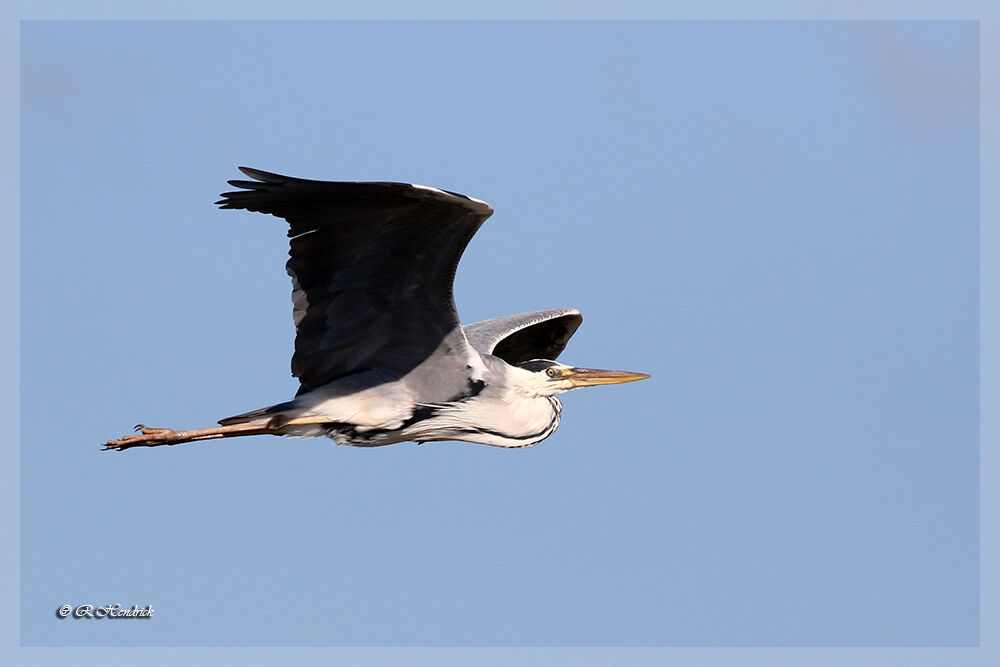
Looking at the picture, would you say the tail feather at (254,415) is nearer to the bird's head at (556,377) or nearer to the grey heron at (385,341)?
the grey heron at (385,341)

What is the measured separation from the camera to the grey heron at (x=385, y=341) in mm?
10523

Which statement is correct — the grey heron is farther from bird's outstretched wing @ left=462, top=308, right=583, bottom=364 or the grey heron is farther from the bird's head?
bird's outstretched wing @ left=462, top=308, right=583, bottom=364

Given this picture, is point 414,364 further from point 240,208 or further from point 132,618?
point 132,618

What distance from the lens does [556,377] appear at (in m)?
12.2

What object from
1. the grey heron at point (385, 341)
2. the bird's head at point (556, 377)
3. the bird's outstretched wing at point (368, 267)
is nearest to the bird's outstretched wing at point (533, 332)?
the grey heron at point (385, 341)

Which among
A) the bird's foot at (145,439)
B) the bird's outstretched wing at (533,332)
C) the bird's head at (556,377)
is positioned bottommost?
the bird's foot at (145,439)

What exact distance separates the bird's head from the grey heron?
1 centimetres

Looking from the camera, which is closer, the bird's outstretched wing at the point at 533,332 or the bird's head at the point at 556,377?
the bird's head at the point at 556,377

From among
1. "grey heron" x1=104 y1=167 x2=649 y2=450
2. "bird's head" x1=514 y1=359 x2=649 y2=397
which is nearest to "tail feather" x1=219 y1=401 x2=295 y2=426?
"grey heron" x1=104 y1=167 x2=649 y2=450

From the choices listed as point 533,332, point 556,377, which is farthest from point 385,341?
point 533,332

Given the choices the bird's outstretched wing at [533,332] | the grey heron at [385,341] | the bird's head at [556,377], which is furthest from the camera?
the bird's outstretched wing at [533,332]

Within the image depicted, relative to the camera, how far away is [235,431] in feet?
37.5

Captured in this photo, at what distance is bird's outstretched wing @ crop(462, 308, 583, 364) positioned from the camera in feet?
42.8

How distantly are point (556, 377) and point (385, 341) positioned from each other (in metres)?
1.45
